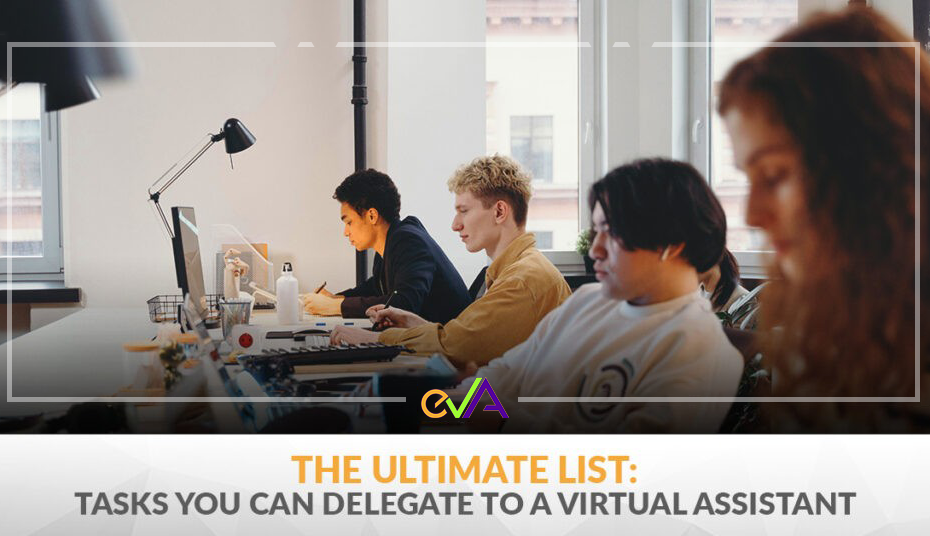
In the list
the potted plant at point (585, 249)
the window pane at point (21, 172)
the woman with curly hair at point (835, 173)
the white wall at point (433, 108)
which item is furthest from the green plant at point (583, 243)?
the window pane at point (21, 172)

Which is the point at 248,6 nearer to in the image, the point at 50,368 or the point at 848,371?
the point at 50,368

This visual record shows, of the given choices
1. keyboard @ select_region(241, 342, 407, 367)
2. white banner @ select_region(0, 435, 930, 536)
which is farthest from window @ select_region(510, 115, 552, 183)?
white banner @ select_region(0, 435, 930, 536)

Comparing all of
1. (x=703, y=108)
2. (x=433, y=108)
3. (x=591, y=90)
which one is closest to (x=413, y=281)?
(x=433, y=108)

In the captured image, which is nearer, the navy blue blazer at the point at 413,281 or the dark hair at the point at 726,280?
the dark hair at the point at 726,280

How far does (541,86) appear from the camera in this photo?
220cm

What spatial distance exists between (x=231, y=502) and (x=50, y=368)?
509 mm

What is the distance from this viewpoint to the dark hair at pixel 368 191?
2145 millimetres

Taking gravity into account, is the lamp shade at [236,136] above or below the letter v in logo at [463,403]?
above

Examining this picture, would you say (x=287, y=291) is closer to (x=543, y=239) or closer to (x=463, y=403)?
(x=463, y=403)

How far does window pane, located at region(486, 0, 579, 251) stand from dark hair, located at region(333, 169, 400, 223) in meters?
0.24

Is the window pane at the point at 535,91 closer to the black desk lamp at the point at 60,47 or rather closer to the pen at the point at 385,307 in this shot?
the pen at the point at 385,307

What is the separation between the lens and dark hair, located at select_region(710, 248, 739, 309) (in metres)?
1.93

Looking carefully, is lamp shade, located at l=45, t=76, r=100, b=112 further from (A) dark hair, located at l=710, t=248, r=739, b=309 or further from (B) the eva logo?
(A) dark hair, located at l=710, t=248, r=739, b=309

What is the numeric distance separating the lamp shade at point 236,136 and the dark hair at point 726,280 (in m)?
1.06
